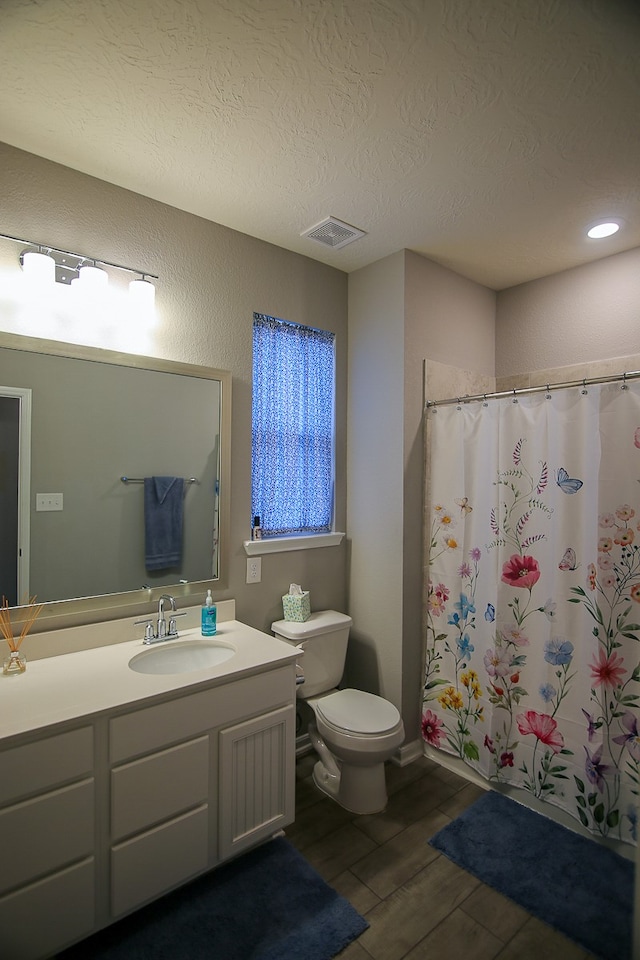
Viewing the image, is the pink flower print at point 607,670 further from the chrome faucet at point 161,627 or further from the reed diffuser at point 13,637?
the reed diffuser at point 13,637

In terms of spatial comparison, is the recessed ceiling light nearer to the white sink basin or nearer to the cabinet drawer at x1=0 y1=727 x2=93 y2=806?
the white sink basin

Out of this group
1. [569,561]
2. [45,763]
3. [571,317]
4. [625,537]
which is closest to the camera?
[45,763]

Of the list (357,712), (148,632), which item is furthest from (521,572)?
(148,632)

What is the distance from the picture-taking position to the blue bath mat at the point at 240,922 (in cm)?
147

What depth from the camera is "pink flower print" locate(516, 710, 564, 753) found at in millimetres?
2078

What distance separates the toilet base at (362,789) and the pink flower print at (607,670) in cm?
98

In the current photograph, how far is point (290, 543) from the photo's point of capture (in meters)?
2.51

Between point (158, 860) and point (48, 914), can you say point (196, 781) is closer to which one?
point (158, 860)

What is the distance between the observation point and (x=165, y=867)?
1553mm

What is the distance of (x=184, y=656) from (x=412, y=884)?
1176 millimetres

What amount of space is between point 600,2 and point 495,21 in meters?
0.25

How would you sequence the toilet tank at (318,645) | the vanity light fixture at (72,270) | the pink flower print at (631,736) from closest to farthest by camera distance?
the vanity light fixture at (72,270)
the pink flower print at (631,736)
the toilet tank at (318,645)

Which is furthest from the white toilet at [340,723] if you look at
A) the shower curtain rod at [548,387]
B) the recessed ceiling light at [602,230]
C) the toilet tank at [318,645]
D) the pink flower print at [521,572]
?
the recessed ceiling light at [602,230]

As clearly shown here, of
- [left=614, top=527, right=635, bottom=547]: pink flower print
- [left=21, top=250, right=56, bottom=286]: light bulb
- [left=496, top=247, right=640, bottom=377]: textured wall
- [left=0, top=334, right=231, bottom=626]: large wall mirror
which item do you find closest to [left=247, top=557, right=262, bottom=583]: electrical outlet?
[left=0, top=334, right=231, bottom=626]: large wall mirror
